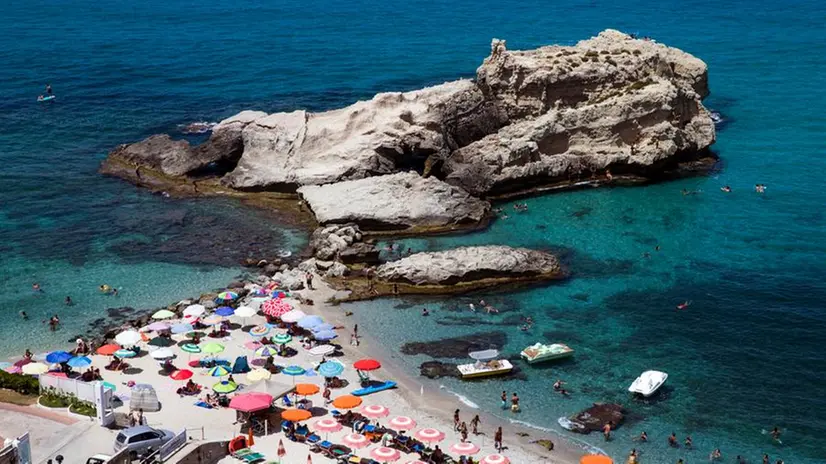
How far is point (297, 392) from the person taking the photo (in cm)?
4834

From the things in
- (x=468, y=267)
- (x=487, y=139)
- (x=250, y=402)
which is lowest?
(x=250, y=402)

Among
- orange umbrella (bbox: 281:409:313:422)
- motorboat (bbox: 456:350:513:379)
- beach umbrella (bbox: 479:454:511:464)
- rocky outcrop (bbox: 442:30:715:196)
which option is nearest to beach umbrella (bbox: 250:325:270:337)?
orange umbrella (bbox: 281:409:313:422)

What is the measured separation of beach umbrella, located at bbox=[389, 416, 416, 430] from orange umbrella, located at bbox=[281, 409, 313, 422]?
417cm

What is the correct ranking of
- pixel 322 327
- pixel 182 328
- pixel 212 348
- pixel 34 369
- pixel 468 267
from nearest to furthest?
pixel 34 369 < pixel 212 348 < pixel 182 328 < pixel 322 327 < pixel 468 267

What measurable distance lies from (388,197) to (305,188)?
26.1 feet

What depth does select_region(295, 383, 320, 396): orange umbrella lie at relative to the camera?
159 feet

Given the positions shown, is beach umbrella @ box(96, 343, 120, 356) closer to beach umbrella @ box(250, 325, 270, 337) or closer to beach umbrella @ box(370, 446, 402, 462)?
beach umbrella @ box(250, 325, 270, 337)

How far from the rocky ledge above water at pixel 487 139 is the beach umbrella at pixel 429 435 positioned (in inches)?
1227

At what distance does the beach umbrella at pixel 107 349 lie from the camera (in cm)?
5259

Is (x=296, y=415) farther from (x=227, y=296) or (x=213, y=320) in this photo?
(x=227, y=296)

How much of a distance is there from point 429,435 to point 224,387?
11.5 meters

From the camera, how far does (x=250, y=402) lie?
45875 mm

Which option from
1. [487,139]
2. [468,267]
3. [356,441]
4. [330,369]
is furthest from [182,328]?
[487,139]

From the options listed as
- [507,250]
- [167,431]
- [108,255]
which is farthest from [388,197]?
[167,431]
